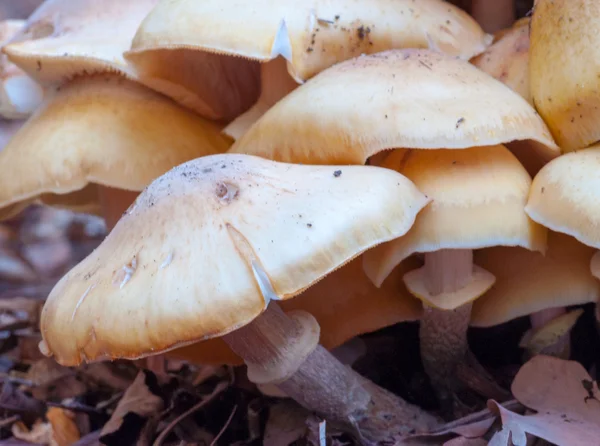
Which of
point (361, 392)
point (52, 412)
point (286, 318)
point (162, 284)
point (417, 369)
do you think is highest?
point (162, 284)

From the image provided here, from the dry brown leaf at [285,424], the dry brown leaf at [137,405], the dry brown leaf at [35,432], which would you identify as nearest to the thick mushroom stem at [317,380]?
the dry brown leaf at [285,424]

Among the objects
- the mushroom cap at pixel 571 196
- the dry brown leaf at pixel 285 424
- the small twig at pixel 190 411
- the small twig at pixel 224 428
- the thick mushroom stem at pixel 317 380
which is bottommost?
the small twig at pixel 190 411

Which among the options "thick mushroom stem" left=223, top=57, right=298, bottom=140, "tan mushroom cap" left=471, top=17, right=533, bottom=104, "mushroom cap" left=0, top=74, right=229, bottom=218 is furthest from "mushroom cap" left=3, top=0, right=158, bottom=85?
"tan mushroom cap" left=471, top=17, right=533, bottom=104

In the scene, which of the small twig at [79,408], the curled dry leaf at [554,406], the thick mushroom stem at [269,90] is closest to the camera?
the curled dry leaf at [554,406]

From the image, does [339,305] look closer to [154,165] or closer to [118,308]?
[154,165]

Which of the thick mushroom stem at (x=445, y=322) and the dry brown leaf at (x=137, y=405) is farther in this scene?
the dry brown leaf at (x=137, y=405)

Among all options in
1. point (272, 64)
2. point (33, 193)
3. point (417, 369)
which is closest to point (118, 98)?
point (33, 193)

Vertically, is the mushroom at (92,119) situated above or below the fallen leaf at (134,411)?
above

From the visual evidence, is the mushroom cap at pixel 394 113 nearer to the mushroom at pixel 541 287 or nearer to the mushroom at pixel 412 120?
the mushroom at pixel 412 120

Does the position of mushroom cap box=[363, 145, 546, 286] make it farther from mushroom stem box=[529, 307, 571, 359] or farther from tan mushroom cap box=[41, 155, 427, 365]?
mushroom stem box=[529, 307, 571, 359]
